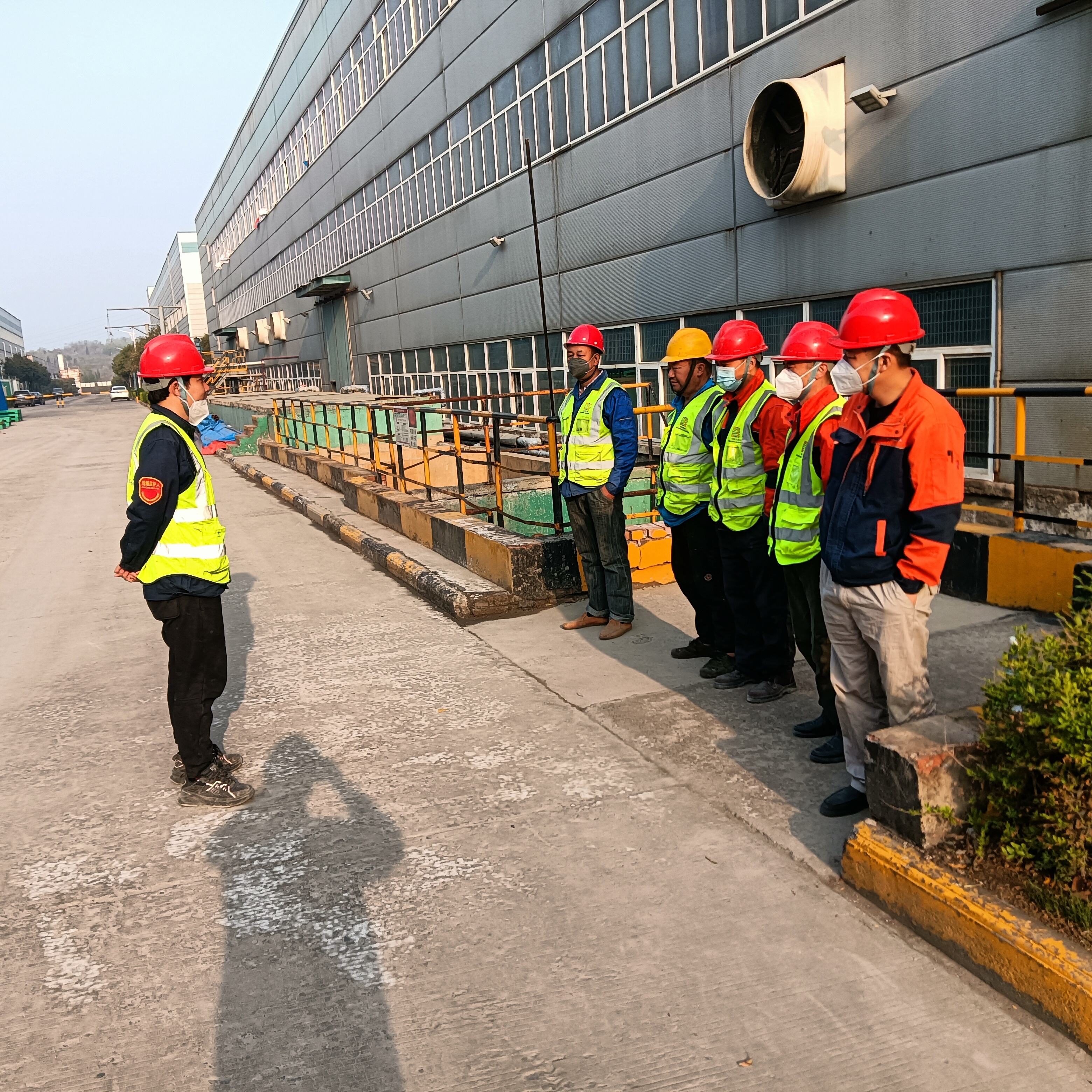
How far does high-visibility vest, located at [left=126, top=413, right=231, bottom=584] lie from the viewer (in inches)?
169

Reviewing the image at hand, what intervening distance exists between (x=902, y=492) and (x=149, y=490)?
308cm

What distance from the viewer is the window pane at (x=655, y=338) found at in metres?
15.1

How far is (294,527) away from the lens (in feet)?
42.3

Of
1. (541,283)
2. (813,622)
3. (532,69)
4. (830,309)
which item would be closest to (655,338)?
(830,309)

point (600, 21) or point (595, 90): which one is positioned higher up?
point (600, 21)

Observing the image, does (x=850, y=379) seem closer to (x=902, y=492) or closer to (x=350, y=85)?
(x=902, y=492)

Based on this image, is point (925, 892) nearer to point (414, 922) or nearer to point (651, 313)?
point (414, 922)

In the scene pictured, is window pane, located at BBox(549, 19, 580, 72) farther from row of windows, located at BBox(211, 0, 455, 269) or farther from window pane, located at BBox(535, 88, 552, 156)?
row of windows, located at BBox(211, 0, 455, 269)

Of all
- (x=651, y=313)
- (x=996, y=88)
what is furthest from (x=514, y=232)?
(x=996, y=88)

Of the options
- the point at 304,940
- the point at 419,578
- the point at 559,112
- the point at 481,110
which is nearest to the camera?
the point at 304,940

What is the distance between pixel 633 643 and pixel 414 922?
329 cm

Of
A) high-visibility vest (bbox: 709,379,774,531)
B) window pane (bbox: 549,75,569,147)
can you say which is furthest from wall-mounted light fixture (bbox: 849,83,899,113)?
window pane (bbox: 549,75,569,147)

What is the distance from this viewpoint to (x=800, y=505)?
169 inches

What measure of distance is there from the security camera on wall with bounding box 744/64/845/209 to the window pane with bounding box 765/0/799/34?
82cm
